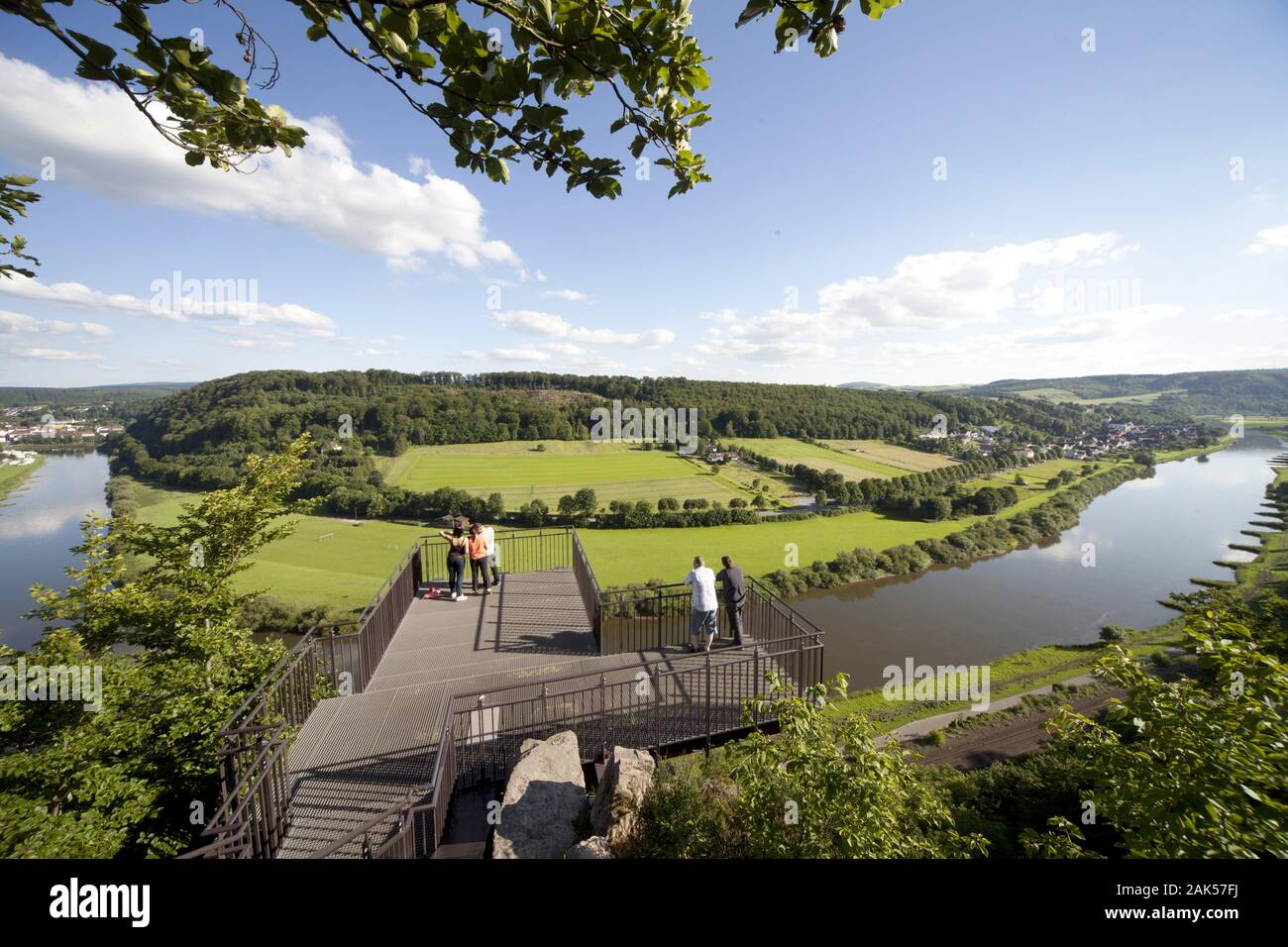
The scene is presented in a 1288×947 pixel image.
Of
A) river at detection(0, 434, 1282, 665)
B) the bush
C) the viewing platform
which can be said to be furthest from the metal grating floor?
the bush

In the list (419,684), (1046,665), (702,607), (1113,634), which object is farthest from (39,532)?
(1113,634)

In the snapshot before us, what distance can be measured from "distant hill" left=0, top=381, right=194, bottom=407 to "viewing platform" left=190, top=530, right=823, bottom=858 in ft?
528

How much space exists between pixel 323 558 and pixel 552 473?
101 ft

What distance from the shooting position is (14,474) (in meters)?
68.1

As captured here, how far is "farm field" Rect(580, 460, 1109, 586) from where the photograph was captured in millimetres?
41469

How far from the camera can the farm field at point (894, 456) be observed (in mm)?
80688

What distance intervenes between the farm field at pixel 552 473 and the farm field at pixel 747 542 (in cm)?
876

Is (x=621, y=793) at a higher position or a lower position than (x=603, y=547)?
higher

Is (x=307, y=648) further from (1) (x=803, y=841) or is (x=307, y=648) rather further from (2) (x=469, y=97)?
(2) (x=469, y=97)

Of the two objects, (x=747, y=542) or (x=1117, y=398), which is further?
(x=1117, y=398)

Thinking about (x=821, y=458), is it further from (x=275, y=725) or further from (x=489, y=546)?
(x=275, y=725)

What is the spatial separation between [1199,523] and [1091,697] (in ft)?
206
